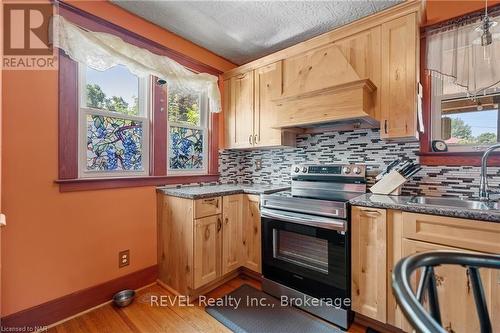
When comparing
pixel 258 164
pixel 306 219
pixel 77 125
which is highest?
pixel 77 125

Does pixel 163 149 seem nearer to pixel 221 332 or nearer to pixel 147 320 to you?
pixel 147 320

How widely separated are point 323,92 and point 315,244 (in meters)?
1.20

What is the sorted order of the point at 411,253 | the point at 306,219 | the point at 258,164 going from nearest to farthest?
1. the point at 411,253
2. the point at 306,219
3. the point at 258,164

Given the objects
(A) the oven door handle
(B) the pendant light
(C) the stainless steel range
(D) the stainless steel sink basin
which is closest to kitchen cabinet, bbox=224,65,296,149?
(C) the stainless steel range

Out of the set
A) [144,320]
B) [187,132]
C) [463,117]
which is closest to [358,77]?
[463,117]

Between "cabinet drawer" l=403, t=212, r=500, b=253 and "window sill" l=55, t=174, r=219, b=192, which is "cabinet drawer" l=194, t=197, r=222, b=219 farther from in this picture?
"cabinet drawer" l=403, t=212, r=500, b=253

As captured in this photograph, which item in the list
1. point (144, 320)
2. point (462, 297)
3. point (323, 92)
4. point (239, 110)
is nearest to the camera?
point (462, 297)

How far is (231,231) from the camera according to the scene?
229 centimetres

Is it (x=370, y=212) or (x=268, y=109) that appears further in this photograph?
(x=268, y=109)

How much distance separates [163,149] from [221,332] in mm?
1596

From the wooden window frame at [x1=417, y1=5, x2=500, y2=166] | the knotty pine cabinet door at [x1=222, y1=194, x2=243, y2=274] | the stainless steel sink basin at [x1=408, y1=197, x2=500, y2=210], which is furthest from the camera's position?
the knotty pine cabinet door at [x1=222, y1=194, x2=243, y2=274]

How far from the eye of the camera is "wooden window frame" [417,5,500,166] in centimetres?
174

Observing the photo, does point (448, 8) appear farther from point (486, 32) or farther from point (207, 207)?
point (207, 207)

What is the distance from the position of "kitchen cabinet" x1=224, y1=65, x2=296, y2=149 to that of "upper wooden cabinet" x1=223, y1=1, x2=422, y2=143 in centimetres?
2
